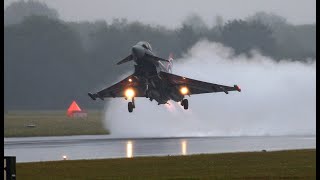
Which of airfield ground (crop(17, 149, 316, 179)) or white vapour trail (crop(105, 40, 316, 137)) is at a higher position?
white vapour trail (crop(105, 40, 316, 137))

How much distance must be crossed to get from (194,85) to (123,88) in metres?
5.26

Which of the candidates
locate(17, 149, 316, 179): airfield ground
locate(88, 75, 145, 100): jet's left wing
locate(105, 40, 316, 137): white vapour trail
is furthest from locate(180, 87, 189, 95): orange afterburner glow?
locate(17, 149, 316, 179): airfield ground

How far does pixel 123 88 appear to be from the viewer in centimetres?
5709

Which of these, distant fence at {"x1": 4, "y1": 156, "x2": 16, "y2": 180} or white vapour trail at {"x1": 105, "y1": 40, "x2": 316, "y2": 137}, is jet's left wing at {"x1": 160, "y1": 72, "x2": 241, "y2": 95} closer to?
white vapour trail at {"x1": 105, "y1": 40, "x2": 316, "y2": 137}

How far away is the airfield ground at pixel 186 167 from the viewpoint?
87.6 feet

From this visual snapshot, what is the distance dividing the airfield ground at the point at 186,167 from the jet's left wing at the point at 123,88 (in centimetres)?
1618

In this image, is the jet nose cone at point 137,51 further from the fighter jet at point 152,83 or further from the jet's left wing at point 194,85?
the jet's left wing at point 194,85

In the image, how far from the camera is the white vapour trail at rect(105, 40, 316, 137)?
67.0 metres

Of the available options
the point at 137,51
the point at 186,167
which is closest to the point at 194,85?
the point at 137,51

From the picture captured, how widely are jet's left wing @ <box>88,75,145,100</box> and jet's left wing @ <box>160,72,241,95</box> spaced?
1956 millimetres

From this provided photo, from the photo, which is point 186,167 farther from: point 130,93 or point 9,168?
point 130,93

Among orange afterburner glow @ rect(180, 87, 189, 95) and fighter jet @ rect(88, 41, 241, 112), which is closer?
fighter jet @ rect(88, 41, 241, 112)

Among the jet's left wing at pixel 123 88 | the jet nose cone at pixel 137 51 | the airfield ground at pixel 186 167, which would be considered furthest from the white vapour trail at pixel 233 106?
the airfield ground at pixel 186 167

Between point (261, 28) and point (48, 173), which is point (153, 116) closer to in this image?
point (261, 28)
